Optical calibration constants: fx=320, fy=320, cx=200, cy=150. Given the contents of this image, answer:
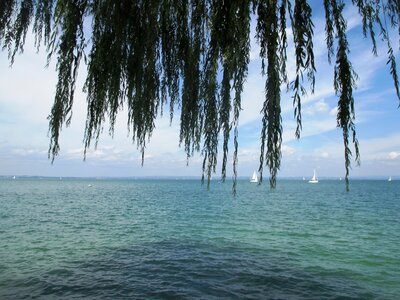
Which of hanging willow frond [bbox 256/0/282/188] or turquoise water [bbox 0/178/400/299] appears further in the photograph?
turquoise water [bbox 0/178/400/299]

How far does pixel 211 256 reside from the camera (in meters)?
14.4

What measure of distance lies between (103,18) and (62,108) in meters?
0.75

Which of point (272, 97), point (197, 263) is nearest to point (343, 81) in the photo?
point (272, 97)

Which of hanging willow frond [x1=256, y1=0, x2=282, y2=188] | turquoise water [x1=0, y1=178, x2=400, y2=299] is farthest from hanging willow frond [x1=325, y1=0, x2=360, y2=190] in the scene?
turquoise water [x1=0, y1=178, x2=400, y2=299]

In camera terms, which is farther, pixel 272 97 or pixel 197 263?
pixel 197 263

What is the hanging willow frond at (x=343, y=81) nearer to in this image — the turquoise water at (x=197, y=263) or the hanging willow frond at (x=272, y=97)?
the hanging willow frond at (x=272, y=97)

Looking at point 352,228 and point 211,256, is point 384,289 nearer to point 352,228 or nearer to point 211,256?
point 211,256

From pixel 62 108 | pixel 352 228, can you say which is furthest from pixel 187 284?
pixel 352 228

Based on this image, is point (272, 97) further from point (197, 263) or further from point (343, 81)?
point (197, 263)

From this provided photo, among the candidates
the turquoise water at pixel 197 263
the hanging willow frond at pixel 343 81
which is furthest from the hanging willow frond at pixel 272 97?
the turquoise water at pixel 197 263

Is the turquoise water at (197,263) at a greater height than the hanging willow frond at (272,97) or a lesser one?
lesser

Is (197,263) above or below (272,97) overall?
below

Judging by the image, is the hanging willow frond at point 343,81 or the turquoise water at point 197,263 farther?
the turquoise water at point 197,263

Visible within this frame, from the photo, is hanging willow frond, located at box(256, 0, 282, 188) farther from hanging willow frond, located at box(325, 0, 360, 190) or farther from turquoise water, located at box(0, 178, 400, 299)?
turquoise water, located at box(0, 178, 400, 299)
